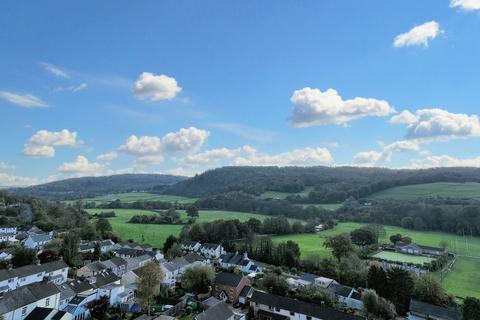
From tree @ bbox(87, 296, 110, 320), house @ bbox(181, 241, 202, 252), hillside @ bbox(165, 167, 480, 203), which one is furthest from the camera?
hillside @ bbox(165, 167, 480, 203)

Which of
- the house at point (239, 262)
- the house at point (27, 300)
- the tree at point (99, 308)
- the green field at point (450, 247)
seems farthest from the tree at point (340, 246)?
the house at point (27, 300)

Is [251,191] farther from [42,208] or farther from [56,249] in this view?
[56,249]

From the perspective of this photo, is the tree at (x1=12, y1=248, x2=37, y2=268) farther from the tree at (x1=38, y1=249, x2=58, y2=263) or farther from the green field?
the green field

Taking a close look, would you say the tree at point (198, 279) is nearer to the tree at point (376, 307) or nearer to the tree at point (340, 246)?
the tree at point (376, 307)

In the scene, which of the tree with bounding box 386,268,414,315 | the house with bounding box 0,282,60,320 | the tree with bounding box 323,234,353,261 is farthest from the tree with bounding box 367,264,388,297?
the house with bounding box 0,282,60,320

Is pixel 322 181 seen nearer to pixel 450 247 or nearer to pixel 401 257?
pixel 450 247

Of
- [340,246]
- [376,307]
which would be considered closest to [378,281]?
[376,307]
